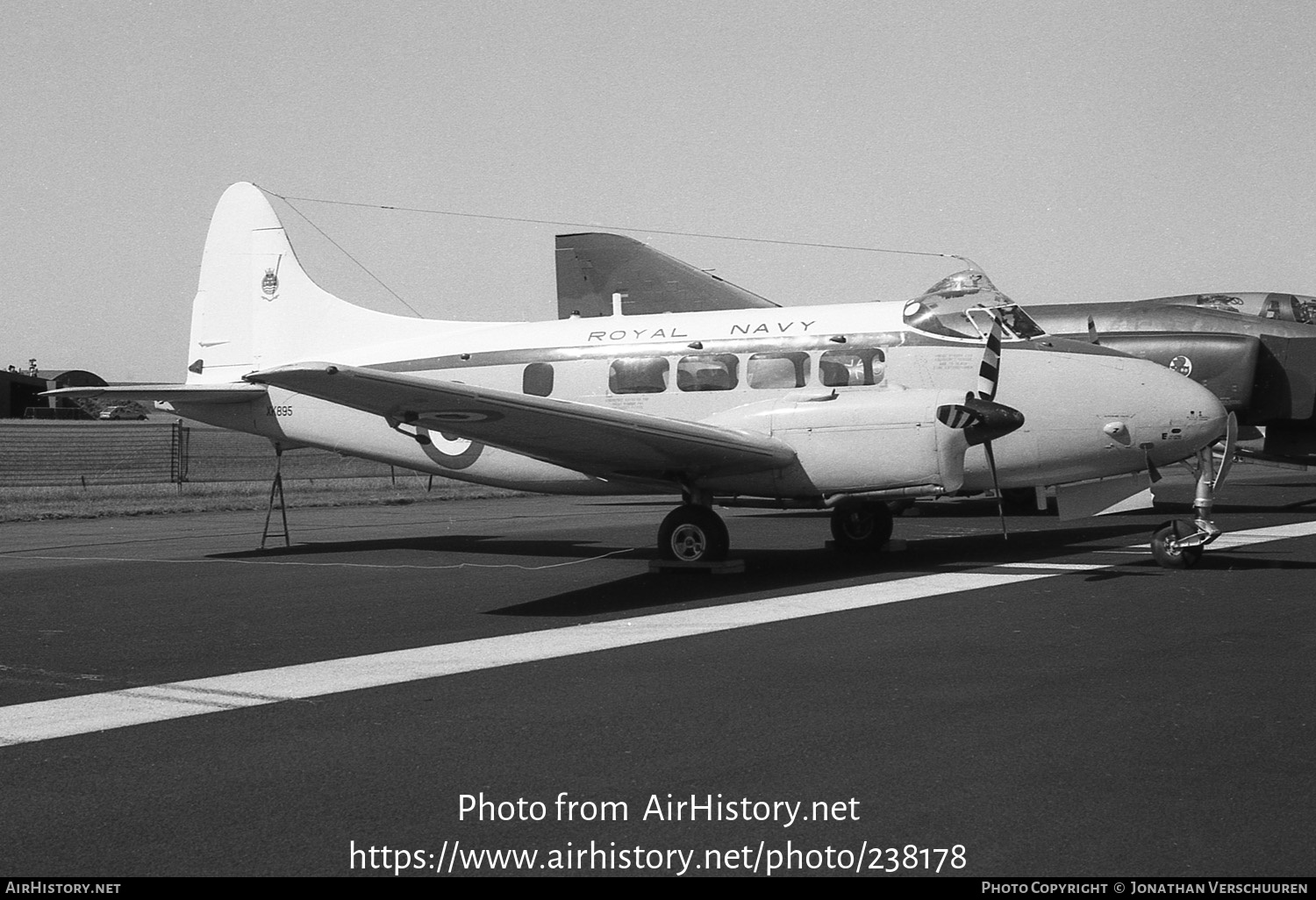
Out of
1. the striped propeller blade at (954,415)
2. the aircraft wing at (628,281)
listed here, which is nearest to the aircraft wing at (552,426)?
the striped propeller blade at (954,415)

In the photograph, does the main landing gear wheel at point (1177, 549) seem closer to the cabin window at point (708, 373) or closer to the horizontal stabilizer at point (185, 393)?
the cabin window at point (708, 373)

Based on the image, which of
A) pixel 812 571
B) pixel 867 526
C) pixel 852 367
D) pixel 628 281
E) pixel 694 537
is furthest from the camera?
pixel 628 281

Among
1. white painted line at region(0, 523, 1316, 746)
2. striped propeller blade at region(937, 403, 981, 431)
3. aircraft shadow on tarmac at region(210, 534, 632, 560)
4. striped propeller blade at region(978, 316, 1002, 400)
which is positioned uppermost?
striped propeller blade at region(978, 316, 1002, 400)

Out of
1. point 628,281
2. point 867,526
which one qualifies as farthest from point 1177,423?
point 628,281

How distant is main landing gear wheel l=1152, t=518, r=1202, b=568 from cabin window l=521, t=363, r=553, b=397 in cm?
711

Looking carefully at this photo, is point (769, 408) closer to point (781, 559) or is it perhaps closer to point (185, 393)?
point (781, 559)

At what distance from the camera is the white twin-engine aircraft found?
12242 millimetres

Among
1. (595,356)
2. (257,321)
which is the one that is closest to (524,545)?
(595,356)

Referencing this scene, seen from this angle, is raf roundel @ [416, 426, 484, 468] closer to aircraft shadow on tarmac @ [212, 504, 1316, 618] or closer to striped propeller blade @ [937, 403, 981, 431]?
aircraft shadow on tarmac @ [212, 504, 1316, 618]

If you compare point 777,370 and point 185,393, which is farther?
point 185,393

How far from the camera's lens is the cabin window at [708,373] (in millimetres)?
14125

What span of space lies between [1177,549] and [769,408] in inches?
174

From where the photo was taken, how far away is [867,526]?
15.0 meters

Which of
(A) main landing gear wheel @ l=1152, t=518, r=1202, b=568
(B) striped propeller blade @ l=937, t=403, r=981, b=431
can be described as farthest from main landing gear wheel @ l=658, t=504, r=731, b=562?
(A) main landing gear wheel @ l=1152, t=518, r=1202, b=568
